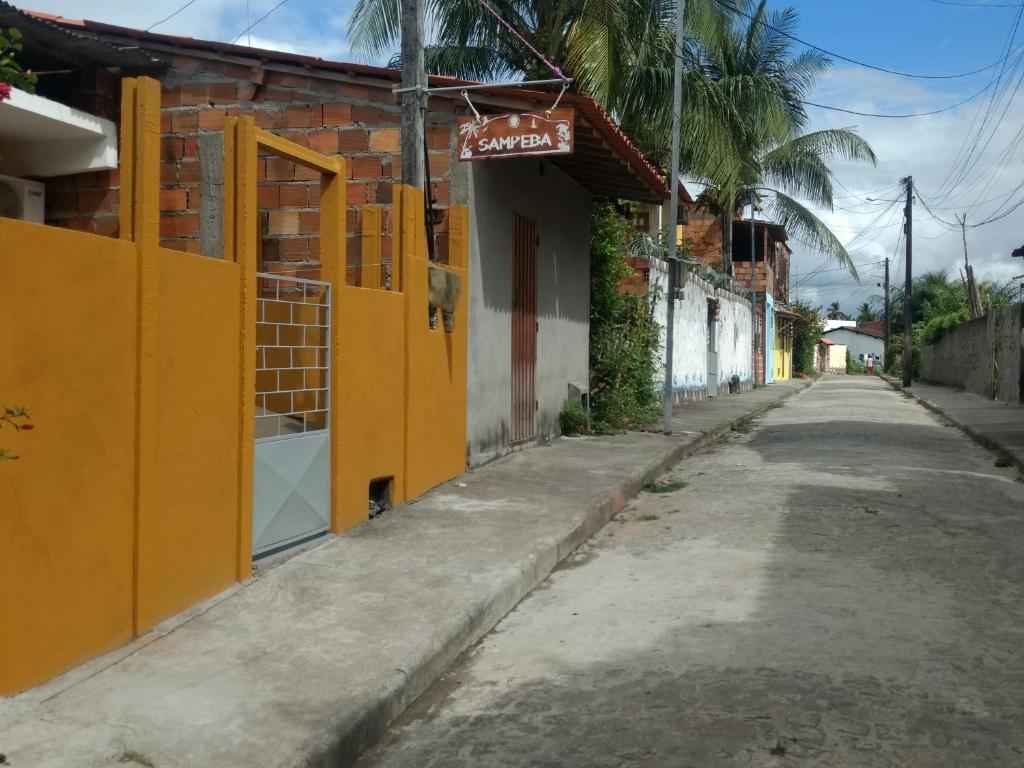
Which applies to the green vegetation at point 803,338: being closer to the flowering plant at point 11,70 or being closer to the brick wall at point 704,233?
the brick wall at point 704,233

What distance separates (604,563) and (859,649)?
258cm

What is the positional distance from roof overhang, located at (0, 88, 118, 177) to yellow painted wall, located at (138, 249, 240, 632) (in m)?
5.13

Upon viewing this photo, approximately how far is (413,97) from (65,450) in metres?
5.37

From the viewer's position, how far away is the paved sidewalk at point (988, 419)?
14.0 m

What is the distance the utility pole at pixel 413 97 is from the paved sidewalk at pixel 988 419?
8.03 metres

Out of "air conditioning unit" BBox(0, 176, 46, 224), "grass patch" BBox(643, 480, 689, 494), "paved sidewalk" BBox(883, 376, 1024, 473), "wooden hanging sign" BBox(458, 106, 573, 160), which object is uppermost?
"wooden hanging sign" BBox(458, 106, 573, 160)

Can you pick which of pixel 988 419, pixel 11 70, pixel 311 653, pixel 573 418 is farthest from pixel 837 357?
pixel 11 70

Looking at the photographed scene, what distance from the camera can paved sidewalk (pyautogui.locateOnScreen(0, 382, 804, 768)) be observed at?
356 cm

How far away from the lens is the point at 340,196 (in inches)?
270

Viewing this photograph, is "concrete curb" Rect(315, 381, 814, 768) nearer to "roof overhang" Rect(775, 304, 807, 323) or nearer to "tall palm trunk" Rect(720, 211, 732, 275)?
"tall palm trunk" Rect(720, 211, 732, 275)

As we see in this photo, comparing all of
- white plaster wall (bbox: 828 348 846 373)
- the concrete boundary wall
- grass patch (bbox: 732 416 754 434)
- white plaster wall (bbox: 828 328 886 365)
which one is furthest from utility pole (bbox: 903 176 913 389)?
white plaster wall (bbox: 828 328 886 365)

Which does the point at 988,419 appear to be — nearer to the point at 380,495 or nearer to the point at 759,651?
the point at 380,495

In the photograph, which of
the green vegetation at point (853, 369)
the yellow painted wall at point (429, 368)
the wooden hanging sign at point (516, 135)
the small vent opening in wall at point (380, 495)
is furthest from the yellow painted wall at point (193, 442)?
the green vegetation at point (853, 369)

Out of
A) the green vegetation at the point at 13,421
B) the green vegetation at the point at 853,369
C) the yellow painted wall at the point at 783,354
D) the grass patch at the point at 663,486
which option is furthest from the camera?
the green vegetation at the point at 853,369
